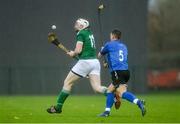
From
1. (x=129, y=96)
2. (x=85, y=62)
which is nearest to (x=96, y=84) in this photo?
(x=85, y=62)

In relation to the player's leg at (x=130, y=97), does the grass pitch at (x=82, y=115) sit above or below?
below

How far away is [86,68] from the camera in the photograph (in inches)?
724

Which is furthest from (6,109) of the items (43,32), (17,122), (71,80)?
(43,32)

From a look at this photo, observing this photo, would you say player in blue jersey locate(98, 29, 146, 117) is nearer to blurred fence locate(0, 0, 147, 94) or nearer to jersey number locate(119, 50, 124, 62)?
jersey number locate(119, 50, 124, 62)

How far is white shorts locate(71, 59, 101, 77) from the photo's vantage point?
1839 cm

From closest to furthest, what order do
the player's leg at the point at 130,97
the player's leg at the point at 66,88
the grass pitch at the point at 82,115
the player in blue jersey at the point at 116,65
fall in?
the grass pitch at the point at 82,115
the player's leg at the point at 130,97
the player in blue jersey at the point at 116,65
the player's leg at the point at 66,88

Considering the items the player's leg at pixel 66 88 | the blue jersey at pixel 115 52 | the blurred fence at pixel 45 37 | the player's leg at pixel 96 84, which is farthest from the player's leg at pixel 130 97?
the blurred fence at pixel 45 37

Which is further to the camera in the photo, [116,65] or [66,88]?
[66,88]

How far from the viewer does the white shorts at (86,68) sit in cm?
1839

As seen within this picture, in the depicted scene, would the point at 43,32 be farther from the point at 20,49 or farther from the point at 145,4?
the point at 145,4

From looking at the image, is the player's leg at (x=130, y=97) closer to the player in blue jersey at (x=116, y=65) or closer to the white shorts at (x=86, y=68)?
the player in blue jersey at (x=116, y=65)

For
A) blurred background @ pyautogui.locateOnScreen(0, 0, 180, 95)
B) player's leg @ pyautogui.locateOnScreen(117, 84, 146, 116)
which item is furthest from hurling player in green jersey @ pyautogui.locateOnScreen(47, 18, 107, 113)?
blurred background @ pyautogui.locateOnScreen(0, 0, 180, 95)

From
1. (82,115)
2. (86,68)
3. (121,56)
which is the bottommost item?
(82,115)

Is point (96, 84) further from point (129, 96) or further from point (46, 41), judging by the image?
point (46, 41)
